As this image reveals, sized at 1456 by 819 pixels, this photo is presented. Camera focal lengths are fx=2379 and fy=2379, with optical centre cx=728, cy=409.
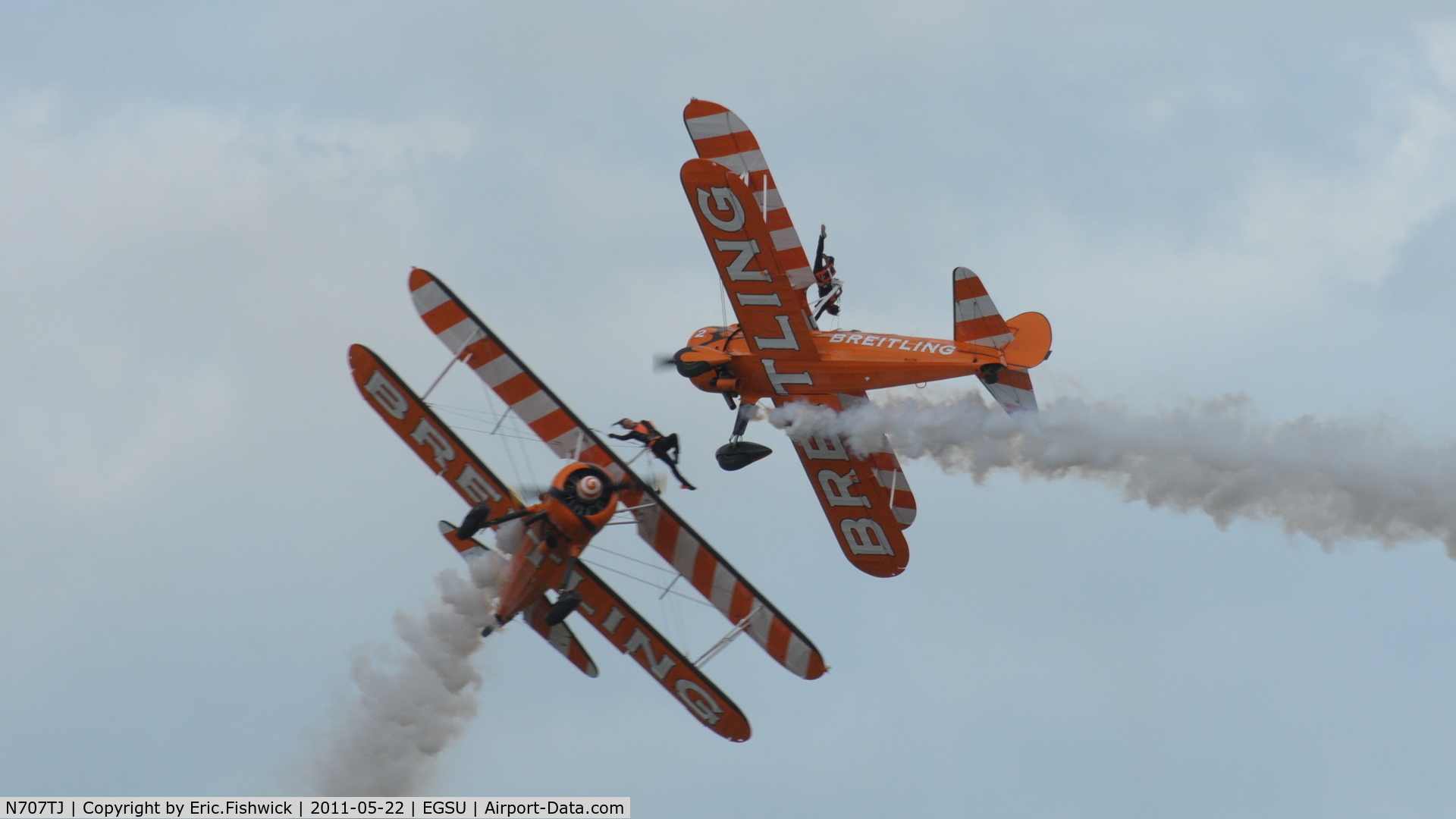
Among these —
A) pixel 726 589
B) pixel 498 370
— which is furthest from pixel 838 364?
pixel 498 370

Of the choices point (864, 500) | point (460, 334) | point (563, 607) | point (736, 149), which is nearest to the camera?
point (563, 607)

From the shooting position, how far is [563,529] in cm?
3034

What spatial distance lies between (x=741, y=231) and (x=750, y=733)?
6.96m

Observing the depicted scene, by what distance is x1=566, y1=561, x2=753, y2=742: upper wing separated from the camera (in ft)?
106

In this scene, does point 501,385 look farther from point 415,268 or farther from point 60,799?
point 60,799

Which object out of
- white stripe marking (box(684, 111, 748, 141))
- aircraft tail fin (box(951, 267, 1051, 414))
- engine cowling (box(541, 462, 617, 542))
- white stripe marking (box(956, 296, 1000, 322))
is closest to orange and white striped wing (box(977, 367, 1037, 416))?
aircraft tail fin (box(951, 267, 1051, 414))

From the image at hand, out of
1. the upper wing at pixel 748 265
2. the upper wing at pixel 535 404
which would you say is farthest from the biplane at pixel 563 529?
the upper wing at pixel 748 265

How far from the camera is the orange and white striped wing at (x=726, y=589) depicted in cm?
3170

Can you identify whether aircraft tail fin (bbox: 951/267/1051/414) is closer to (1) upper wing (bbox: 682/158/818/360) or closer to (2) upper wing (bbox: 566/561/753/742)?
(1) upper wing (bbox: 682/158/818/360)

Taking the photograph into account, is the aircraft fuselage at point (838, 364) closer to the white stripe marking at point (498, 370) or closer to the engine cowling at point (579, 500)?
the white stripe marking at point (498, 370)

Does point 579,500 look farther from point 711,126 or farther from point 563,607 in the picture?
point 711,126

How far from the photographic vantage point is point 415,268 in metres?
31.9

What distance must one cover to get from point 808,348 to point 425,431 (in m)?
6.02

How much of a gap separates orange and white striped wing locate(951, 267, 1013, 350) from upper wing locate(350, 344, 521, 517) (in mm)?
6969
